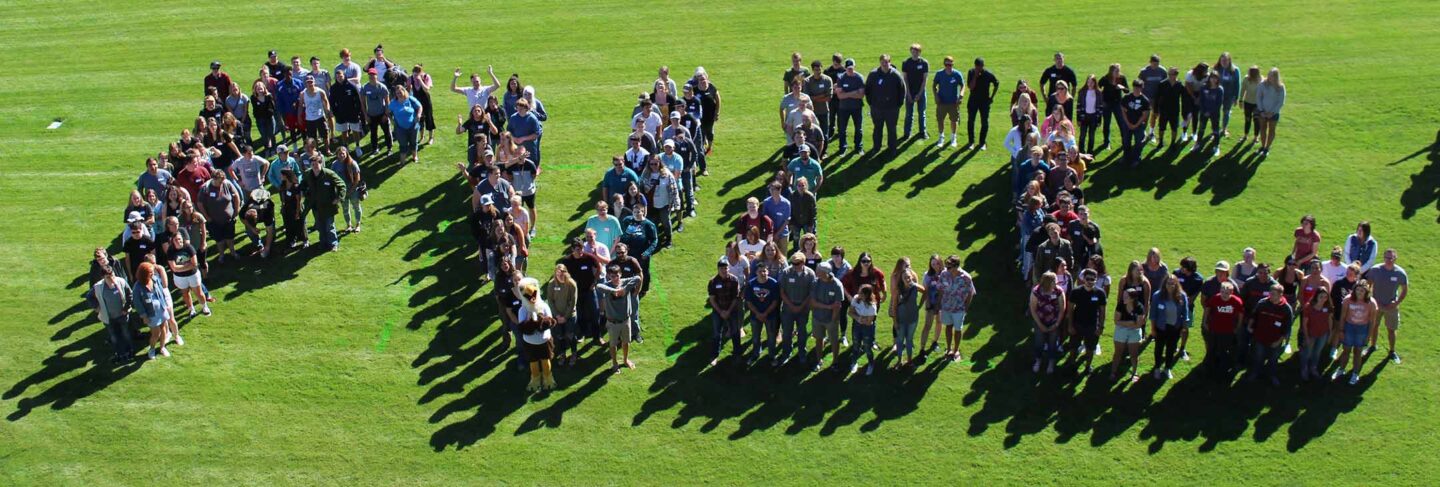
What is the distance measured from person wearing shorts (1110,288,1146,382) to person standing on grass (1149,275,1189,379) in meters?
0.16

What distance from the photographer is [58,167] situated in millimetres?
25078

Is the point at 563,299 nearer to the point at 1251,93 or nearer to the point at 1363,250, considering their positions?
the point at 1363,250

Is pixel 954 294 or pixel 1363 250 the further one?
pixel 1363 250

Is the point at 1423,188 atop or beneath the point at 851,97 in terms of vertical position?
beneath

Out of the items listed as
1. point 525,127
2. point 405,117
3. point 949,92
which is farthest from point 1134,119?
point 405,117

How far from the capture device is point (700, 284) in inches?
778

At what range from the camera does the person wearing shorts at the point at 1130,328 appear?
16.6 meters

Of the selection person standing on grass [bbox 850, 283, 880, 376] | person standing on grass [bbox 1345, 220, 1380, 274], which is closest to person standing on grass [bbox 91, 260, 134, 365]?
person standing on grass [bbox 850, 283, 880, 376]

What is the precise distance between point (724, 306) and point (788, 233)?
2947 mm

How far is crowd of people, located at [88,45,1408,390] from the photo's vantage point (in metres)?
16.9

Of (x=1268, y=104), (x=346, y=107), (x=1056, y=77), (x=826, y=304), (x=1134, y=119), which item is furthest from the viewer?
(x=346, y=107)

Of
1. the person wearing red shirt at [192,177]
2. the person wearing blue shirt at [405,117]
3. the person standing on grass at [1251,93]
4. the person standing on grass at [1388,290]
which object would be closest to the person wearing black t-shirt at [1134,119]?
the person standing on grass at [1251,93]

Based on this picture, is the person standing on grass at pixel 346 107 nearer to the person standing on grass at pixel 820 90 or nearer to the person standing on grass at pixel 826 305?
the person standing on grass at pixel 820 90

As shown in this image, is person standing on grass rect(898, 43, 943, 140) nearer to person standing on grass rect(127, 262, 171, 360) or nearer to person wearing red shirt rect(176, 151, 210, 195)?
person wearing red shirt rect(176, 151, 210, 195)
